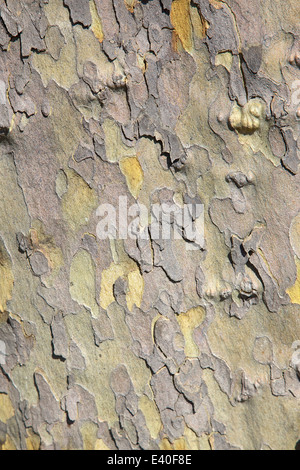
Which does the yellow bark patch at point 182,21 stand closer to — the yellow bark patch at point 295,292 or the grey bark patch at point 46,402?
the yellow bark patch at point 295,292

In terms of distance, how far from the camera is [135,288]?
1.11 m

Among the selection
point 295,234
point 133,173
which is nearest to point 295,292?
point 295,234

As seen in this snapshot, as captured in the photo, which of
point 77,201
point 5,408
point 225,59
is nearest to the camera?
point 225,59

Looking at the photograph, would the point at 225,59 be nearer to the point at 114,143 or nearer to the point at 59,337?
the point at 114,143

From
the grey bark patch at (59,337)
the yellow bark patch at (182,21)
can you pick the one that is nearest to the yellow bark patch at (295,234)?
the yellow bark patch at (182,21)

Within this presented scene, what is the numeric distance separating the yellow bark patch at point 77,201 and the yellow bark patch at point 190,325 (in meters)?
0.38

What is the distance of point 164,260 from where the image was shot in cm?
108

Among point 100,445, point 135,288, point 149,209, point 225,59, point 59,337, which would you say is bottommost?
point 100,445

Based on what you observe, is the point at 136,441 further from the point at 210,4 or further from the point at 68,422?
the point at 210,4

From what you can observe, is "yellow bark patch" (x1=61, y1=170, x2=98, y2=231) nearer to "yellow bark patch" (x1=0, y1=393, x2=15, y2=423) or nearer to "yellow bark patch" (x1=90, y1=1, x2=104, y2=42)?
"yellow bark patch" (x1=90, y1=1, x2=104, y2=42)

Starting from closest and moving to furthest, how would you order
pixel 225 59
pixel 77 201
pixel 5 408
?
pixel 225 59
pixel 77 201
pixel 5 408

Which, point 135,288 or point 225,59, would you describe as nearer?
point 225,59

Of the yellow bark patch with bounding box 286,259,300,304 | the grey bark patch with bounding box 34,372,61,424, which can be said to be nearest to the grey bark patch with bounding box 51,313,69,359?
the grey bark patch with bounding box 34,372,61,424

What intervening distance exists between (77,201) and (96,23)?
1.53 ft
